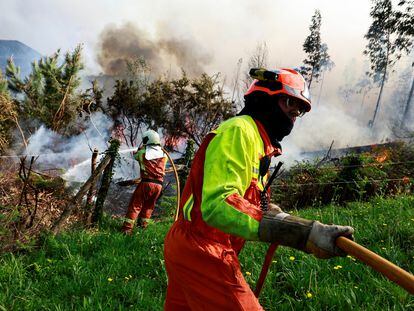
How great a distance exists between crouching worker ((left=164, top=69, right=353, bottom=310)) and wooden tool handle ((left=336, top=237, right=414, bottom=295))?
0.07m

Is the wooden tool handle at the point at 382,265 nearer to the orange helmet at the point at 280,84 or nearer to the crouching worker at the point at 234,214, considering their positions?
the crouching worker at the point at 234,214

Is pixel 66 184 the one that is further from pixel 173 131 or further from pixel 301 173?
pixel 173 131

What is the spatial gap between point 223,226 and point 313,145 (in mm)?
42794

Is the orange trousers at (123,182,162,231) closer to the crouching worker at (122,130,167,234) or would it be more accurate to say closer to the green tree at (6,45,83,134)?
the crouching worker at (122,130,167,234)

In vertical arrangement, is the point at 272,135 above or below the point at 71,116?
below

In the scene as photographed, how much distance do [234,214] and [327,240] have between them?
401 mm

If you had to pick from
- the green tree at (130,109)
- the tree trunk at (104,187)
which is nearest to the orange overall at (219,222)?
the tree trunk at (104,187)

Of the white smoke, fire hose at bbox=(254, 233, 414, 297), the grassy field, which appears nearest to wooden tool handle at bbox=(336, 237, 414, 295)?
fire hose at bbox=(254, 233, 414, 297)

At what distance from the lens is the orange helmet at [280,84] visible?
2242 mm

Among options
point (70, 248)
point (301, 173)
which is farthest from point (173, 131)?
point (70, 248)

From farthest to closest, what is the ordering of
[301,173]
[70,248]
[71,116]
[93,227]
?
[71,116], [301,173], [93,227], [70,248]

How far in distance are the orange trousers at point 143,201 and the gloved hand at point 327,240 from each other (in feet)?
22.0

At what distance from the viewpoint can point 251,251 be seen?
180 inches

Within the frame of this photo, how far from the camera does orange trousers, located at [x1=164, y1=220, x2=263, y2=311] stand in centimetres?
186
